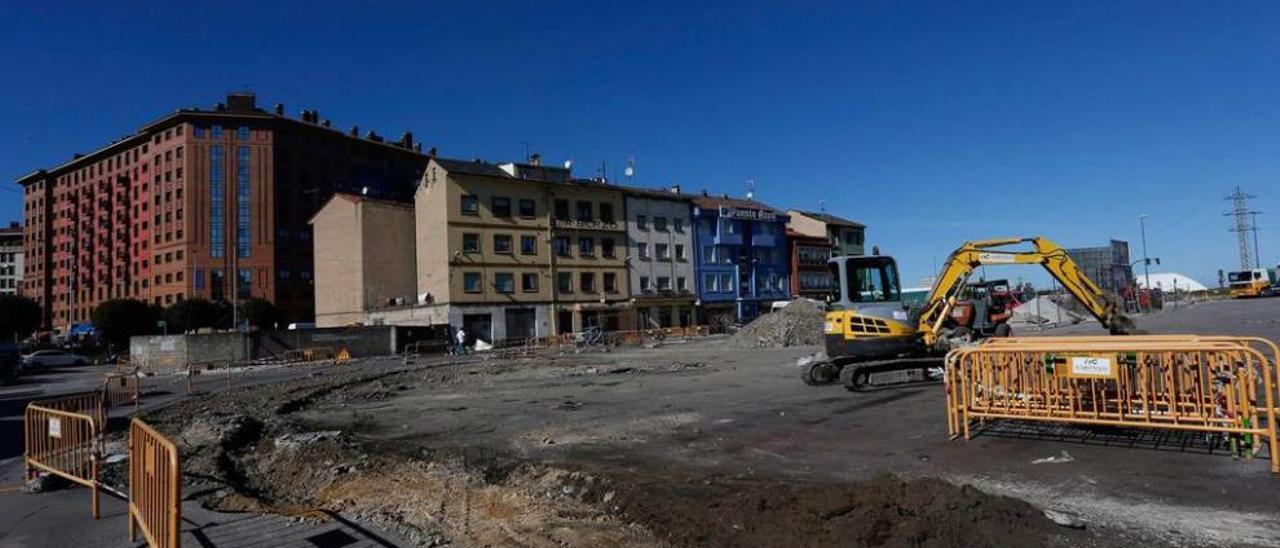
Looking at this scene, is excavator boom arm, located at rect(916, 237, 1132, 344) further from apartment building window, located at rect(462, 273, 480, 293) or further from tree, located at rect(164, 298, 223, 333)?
tree, located at rect(164, 298, 223, 333)

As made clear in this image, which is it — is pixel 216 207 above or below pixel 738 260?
above

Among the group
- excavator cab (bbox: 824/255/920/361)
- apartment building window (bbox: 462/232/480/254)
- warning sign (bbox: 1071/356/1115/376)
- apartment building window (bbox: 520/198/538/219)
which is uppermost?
apartment building window (bbox: 520/198/538/219)

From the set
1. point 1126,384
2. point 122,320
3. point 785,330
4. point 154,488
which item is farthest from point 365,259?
point 1126,384

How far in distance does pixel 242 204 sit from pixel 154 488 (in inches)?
4114

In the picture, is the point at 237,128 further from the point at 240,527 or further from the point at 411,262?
the point at 240,527

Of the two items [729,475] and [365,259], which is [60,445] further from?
[365,259]

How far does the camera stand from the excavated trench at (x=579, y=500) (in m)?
6.03

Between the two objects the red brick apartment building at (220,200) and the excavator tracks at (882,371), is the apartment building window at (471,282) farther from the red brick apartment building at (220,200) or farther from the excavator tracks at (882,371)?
the red brick apartment building at (220,200)

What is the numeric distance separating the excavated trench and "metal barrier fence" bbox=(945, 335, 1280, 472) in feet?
10.8

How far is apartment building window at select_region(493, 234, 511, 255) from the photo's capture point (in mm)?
56969

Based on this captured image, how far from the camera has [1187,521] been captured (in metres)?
6.24

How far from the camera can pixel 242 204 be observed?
324 ft

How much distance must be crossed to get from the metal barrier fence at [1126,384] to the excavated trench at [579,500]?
330 cm

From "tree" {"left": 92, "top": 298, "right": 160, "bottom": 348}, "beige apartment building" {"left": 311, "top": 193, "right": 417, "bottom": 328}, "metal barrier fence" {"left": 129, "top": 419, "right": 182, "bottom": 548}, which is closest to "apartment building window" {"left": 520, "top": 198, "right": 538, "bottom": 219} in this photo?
"beige apartment building" {"left": 311, "top": 193, "right": 417, "bottom": 328}
